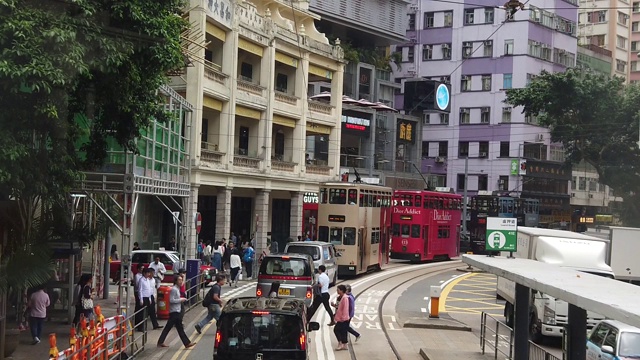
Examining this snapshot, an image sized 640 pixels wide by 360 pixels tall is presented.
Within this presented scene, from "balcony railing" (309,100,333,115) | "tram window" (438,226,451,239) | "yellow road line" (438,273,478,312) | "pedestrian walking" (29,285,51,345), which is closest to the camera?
"pedestrian walking" (29,285,51,345)

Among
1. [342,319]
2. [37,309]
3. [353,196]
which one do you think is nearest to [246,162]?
[353,196]

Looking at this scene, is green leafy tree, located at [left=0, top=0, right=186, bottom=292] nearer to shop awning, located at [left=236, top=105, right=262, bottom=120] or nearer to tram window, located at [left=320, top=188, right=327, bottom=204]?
tram window, located at [left=320, top=188, right=327, bottom=204]

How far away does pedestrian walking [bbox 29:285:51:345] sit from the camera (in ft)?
55.9

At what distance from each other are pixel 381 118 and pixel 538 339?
138ft

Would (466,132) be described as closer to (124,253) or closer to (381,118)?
(381,118)

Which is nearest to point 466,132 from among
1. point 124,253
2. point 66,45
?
point 124,253

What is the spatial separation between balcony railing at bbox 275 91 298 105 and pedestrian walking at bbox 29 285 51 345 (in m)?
29.0

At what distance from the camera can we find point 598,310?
8.00 m

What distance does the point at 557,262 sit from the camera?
2122 centimetres

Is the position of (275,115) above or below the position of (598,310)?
above

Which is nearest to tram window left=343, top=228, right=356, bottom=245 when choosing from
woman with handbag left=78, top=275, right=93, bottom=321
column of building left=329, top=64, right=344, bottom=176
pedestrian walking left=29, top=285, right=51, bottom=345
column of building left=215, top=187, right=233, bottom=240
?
column of building left=215, top=187, right=233, bottom=240

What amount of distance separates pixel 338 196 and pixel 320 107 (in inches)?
579

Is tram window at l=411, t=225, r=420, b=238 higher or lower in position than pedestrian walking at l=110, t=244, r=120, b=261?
higher

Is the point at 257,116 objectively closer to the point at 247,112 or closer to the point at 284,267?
the point at 247,112
